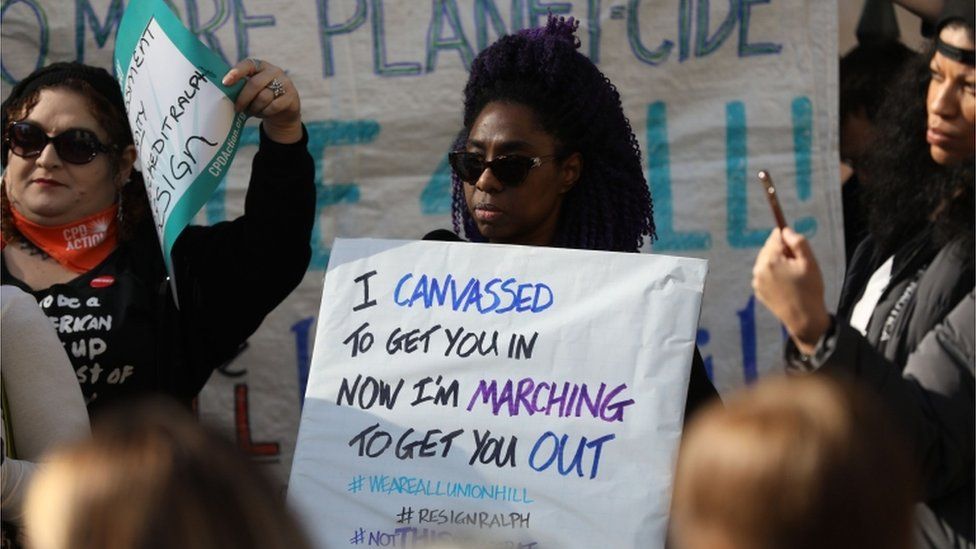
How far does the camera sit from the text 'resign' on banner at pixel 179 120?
3299 millimetres

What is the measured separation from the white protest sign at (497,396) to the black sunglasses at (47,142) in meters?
0.80

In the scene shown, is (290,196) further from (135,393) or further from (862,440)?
(862,440)

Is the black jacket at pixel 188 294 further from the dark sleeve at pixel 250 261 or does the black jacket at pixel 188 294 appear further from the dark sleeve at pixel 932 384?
the dark sleeve at pixel 932 384

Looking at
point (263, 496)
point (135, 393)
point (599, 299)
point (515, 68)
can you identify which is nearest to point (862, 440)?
point (263, 496)

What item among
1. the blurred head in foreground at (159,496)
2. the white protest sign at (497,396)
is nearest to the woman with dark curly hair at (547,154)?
the white protest sign at (497,396)

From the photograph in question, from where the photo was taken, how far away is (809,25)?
4.43 meters

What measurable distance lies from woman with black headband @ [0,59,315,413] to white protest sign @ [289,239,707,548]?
0.47m

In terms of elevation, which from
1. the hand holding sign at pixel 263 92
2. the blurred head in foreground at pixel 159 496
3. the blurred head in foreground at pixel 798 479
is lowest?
the hand holding sign at pixel 263 92

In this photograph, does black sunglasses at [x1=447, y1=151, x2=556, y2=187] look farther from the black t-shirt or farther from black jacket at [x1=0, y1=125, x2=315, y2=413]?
the black t-shirt

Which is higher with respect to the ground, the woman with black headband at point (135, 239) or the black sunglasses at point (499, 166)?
the black sunglasses at point (499, 166)

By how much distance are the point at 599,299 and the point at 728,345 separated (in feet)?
5.34

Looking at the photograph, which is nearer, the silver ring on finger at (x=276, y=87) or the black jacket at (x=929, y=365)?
the black jacket at (x=929, y=365)

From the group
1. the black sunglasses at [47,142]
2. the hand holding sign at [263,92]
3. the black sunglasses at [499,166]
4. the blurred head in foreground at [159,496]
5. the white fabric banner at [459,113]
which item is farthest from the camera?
the white fabric banner at [459,113]

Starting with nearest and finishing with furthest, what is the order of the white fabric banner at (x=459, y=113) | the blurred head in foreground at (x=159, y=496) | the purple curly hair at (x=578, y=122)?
the blurred head in foreground at (x=159, y=496)
the purple curly hair at (x=578, y=122)
the white fabric banner at (x=459, y=113)
